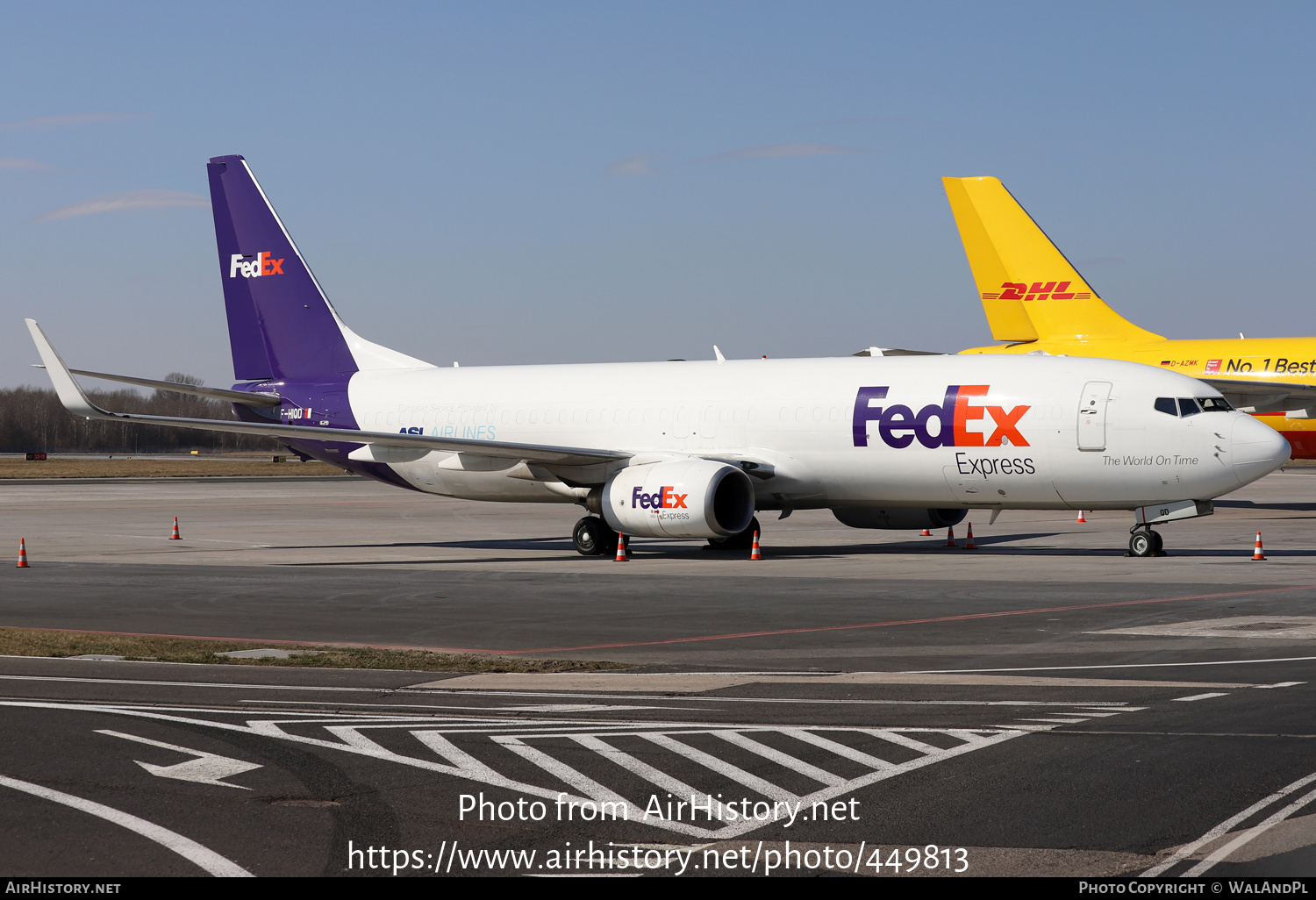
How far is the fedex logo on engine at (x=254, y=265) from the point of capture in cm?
3481

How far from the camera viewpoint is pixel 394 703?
11.2 metres

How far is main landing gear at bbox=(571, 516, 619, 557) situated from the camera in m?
28.6

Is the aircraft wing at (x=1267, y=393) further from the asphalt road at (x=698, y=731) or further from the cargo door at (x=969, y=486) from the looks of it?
the asphalt road at (x=698, y=731)

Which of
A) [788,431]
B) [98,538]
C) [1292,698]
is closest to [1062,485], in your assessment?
[788,431]

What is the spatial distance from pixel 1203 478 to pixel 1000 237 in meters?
21.3

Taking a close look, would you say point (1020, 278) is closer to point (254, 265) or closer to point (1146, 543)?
point (1146, 543)

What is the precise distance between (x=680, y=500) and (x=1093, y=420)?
7.86 metres

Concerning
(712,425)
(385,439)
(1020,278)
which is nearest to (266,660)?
(385,439)

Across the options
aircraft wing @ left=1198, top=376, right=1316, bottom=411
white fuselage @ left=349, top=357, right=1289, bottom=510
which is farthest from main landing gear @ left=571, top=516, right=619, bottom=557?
aircraft wing @ left=1198, top=376, right=1316, bottom=411

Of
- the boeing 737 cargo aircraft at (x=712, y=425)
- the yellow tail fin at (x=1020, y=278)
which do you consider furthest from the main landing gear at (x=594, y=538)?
the yellow tail fin at (x=1020, y=278)

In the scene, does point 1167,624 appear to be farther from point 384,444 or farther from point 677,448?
point 384,444

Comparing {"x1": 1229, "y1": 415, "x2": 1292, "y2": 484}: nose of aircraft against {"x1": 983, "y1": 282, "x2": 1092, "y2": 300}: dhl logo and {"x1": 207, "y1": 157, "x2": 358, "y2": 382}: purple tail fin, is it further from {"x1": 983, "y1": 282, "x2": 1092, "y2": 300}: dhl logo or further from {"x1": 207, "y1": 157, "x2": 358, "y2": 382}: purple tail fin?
{"x1": 207, "y1": 157, "x2": 358, "y2": 382}: purple tail fin

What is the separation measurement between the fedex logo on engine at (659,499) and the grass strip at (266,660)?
12.2 metres

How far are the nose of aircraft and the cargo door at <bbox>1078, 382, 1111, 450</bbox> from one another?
7.27ft
